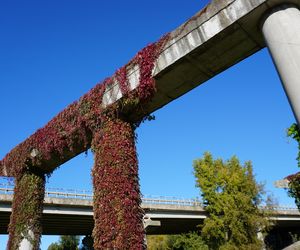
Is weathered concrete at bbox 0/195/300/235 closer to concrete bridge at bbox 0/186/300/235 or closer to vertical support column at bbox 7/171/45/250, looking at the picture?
concrete bridge at bbox 0/186/300/235

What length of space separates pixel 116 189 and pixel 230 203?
27.3 meters

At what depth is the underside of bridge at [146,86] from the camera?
22.4 ft

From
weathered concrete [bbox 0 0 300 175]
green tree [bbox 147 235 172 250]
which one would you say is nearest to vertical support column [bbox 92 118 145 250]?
weathered concrete [bbox 0 0 300 175]

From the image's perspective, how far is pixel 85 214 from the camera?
1272 inches

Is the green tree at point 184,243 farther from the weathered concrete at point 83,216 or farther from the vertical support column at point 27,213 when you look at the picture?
the vertical support column at point 27,213

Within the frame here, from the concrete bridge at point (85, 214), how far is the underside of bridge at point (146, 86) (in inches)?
800

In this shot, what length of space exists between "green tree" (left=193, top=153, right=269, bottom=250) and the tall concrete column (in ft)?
92.6

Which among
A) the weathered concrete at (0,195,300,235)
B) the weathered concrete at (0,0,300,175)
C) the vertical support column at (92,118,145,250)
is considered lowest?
the vertical support column at (92,118,145,250)

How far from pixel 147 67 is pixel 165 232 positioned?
45.7m

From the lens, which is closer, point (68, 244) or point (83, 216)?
point (83, 216)

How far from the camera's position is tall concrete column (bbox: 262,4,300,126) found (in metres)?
6.25

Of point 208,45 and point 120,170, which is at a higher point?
point 208,45

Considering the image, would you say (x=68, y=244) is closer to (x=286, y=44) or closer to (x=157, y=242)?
(x=157, y=242)

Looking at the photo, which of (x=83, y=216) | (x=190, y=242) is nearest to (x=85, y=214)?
(x=83, y=216)
